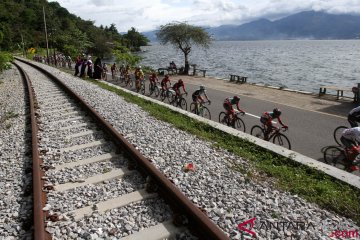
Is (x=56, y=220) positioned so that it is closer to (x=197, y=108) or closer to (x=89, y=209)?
(x=89, y=209)

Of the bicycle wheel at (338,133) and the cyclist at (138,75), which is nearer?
the bicycle wheel at (338,133)

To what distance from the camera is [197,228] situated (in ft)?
13.1

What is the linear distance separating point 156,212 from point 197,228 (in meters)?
0.73

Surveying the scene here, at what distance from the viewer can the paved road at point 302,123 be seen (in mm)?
9922

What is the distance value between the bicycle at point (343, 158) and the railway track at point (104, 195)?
464 cm

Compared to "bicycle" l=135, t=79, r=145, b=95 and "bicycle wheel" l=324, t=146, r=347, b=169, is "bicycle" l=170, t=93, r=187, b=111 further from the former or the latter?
"bicycle wheel" l=324, t=146, r=347, b=169

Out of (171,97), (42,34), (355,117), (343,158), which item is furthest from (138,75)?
(42,34)

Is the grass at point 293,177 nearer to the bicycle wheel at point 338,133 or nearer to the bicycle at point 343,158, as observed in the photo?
the bicycle at point 343,158

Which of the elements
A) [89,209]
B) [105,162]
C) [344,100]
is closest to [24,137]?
[105,162]

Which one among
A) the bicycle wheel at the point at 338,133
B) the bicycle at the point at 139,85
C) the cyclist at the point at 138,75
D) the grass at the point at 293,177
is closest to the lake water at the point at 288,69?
the bicycle at the point at 139,85

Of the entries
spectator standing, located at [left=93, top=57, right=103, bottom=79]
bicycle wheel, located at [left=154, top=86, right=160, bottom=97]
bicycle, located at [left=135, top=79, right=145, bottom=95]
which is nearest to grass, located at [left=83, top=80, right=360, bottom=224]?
bicycle wheel, located at [left=154, top=86, right=160, bottom=97]

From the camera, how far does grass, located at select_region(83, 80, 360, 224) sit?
4969 mm

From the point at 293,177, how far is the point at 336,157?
2.51 meters

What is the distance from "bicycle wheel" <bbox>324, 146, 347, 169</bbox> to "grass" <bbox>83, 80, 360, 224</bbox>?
1701mm
